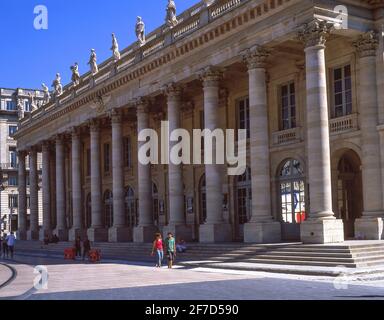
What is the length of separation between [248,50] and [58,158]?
1062 inches

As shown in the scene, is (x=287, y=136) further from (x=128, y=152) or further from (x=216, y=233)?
(x=128, y=152)

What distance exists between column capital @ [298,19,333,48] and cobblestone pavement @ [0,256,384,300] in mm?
10227

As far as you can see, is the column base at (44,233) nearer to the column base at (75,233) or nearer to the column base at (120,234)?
the column base at (75,233)

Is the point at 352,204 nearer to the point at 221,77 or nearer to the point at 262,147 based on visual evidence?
the point at 262,147

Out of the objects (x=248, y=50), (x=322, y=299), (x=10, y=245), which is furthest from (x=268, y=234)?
(x=10, y=245)

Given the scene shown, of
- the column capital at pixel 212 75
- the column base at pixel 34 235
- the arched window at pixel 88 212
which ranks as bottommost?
the column base at pixel 34 235

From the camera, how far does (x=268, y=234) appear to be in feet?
91.4

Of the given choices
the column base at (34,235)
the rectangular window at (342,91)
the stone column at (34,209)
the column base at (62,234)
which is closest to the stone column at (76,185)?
the column base at (62,234)

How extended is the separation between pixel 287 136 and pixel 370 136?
6.29 metres

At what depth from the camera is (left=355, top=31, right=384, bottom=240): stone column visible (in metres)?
26.8

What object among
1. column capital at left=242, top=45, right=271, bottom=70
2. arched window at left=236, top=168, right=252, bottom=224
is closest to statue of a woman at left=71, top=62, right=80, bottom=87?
→ arched window at left=236, top=168, right=252, bottom=224

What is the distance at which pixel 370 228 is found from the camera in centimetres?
2631

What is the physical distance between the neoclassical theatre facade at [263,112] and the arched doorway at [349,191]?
0.17ft

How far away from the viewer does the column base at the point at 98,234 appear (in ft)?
144
